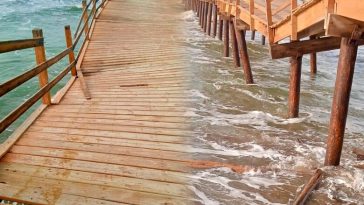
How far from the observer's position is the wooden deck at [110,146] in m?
3.44

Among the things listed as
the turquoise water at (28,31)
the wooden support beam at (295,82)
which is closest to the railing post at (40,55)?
the turquoise water at (28,31)

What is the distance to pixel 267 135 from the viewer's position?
205 inches

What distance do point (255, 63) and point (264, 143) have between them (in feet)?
20.5

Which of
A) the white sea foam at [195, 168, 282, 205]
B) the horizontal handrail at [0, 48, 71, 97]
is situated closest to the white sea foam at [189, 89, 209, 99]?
the horizontal handrail at [0, 48, 71, 97]

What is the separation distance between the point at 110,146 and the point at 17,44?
5.06 feet

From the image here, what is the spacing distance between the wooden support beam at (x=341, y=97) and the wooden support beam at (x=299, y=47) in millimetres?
1780

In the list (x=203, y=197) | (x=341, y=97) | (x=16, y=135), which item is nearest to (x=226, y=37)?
(x=341, y=97)

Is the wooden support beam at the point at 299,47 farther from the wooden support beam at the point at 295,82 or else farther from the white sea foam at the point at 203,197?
the white sea foam at the point at 203,197

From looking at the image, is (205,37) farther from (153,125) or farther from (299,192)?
(299,192)

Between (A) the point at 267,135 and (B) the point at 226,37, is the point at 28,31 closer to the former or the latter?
(B) the point at 226,37

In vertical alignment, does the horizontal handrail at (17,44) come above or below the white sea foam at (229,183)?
above

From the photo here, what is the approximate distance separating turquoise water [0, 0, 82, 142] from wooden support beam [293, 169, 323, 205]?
5.90 m

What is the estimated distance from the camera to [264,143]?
16.1 feet

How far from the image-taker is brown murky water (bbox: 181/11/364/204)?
3.74 m
